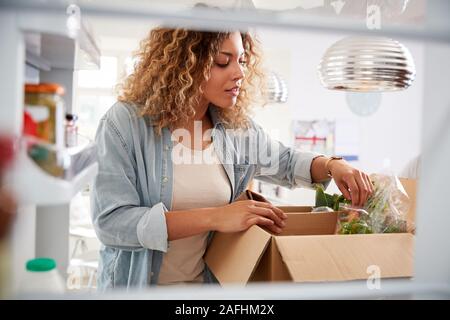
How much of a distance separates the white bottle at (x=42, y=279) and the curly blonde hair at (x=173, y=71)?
32 centimetres

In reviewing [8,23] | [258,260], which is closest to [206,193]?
[258,260]

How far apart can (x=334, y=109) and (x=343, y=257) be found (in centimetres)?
35

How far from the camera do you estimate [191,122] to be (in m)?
0.92

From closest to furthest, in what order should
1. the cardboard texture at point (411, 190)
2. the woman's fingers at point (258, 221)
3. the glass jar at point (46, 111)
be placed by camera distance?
1. the glass jar at point (46, 111)
2. the woman's fingers at point (258, 221)
3. the cardboard texture at point (411, 190)

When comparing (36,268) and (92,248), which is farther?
(92,248)

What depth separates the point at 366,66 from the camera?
95cm

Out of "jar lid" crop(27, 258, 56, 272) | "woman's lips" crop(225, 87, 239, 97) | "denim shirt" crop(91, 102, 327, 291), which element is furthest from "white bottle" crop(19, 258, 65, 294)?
"woman's lips" crop(225, 87, 239, 97)

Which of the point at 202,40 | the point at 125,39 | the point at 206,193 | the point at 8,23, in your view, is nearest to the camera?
the point at 8,23

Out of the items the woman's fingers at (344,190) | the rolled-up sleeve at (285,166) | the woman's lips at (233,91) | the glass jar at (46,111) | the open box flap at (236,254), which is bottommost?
the open box flap at (236,254)

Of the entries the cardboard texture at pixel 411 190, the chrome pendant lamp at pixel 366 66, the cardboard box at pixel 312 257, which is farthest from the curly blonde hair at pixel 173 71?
the cardboard texture at pixel 411 190

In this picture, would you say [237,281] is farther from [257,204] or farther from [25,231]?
[25,231]

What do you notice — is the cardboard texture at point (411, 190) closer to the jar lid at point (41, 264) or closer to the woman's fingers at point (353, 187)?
the woman's fingers at point (353, 187)

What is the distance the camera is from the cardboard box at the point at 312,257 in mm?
737

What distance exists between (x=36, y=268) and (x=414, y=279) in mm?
570
